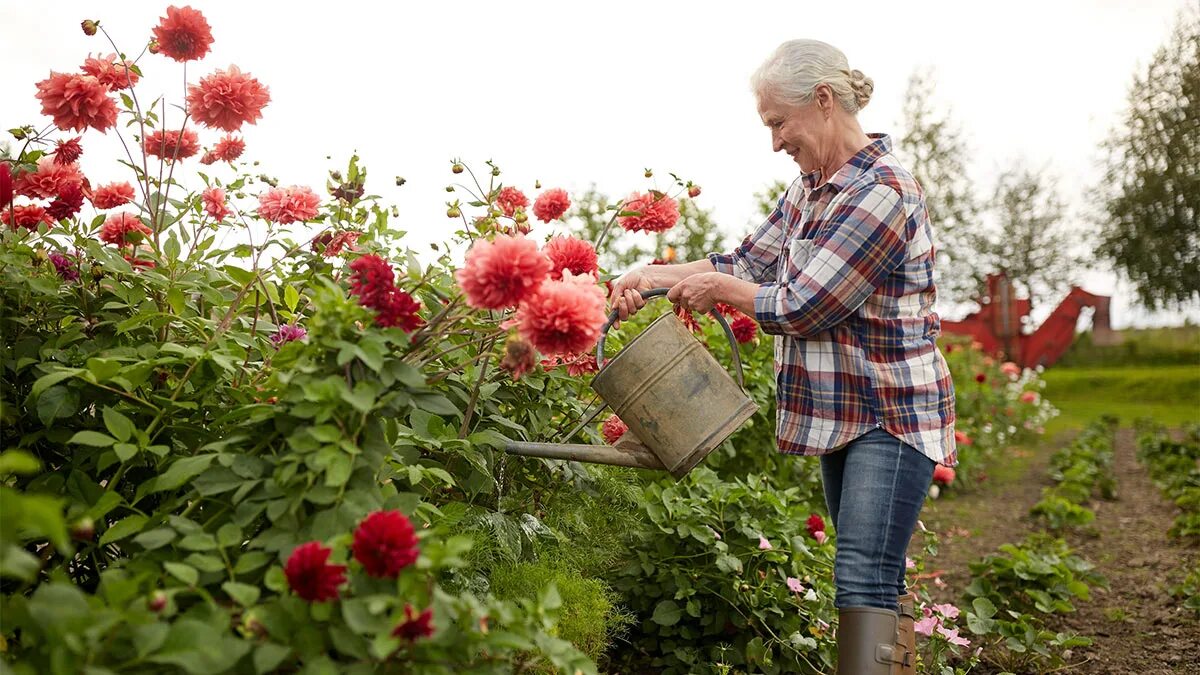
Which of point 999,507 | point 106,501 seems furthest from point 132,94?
point 999,507

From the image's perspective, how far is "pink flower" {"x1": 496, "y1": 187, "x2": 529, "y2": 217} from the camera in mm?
2490

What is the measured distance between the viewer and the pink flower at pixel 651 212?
2.60m

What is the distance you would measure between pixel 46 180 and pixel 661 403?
4.59 ft

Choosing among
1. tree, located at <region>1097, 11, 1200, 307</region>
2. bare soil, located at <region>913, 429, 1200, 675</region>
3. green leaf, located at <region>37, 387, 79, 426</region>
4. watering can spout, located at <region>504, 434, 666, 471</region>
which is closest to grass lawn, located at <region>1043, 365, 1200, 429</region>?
tree, located at <region>1097, 11, 1200, 307</region>

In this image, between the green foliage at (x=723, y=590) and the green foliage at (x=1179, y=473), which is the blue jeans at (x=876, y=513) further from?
the green foliage at (x=1179, y=473)

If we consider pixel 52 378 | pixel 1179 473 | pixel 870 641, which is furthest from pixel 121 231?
pixel 1179 473

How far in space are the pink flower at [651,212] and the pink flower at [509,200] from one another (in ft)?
1.01

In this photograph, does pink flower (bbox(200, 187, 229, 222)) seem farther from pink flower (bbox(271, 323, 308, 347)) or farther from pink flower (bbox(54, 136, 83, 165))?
pink flower (bbox(271, 323, 308, 347))

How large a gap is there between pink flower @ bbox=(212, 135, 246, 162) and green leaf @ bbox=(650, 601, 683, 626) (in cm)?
159

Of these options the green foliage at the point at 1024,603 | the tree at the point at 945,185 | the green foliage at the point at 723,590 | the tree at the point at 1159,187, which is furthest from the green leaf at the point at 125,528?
the tree at the point at 945,185

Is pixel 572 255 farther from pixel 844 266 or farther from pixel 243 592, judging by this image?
pixel 243 592

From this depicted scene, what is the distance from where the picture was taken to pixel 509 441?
2.05m

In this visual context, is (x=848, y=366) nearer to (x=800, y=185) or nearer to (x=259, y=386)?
(x=800, y=185)

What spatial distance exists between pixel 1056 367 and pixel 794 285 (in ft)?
72.8
